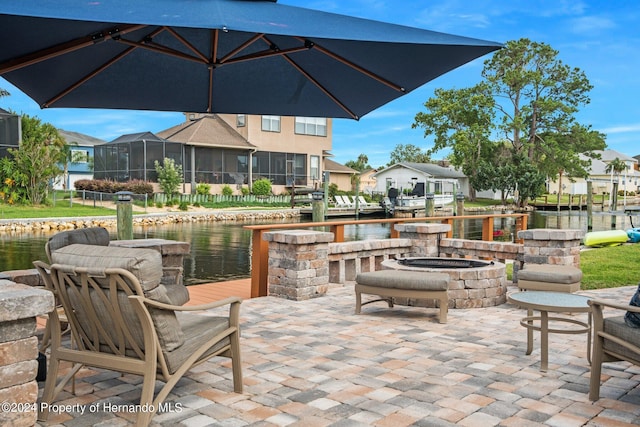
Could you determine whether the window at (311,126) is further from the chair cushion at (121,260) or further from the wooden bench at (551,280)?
the chair cushion at (121,260)

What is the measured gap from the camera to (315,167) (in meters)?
37.3

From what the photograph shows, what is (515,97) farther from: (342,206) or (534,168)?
(342,206)

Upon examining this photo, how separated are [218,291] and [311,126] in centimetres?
3028

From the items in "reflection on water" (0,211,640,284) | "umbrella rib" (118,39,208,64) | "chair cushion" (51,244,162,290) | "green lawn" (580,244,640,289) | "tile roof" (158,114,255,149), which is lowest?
"reflection on water" (0,211,640,284)

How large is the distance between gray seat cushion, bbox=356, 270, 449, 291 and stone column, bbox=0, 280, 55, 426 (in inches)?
142

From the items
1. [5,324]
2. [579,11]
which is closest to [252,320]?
[5,324]

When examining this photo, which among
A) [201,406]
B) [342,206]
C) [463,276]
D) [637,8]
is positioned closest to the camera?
[201,406]

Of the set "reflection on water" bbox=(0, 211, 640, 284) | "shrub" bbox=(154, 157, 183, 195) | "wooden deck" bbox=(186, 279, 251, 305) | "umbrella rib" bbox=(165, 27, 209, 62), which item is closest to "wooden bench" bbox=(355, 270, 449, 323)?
"wooden deck" bbox=(186, 279, 251, 305)

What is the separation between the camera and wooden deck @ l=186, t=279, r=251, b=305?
666 cm

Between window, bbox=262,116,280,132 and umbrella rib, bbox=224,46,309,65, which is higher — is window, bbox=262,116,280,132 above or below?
above

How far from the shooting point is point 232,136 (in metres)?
34.2

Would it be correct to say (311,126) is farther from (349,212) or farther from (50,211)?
(50,211)

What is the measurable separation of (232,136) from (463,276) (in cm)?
2953

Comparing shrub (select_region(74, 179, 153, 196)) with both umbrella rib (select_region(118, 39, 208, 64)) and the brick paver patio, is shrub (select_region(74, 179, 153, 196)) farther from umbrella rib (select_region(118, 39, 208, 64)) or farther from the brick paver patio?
umbrella rib (select_region(118, 39, 208, 64))
